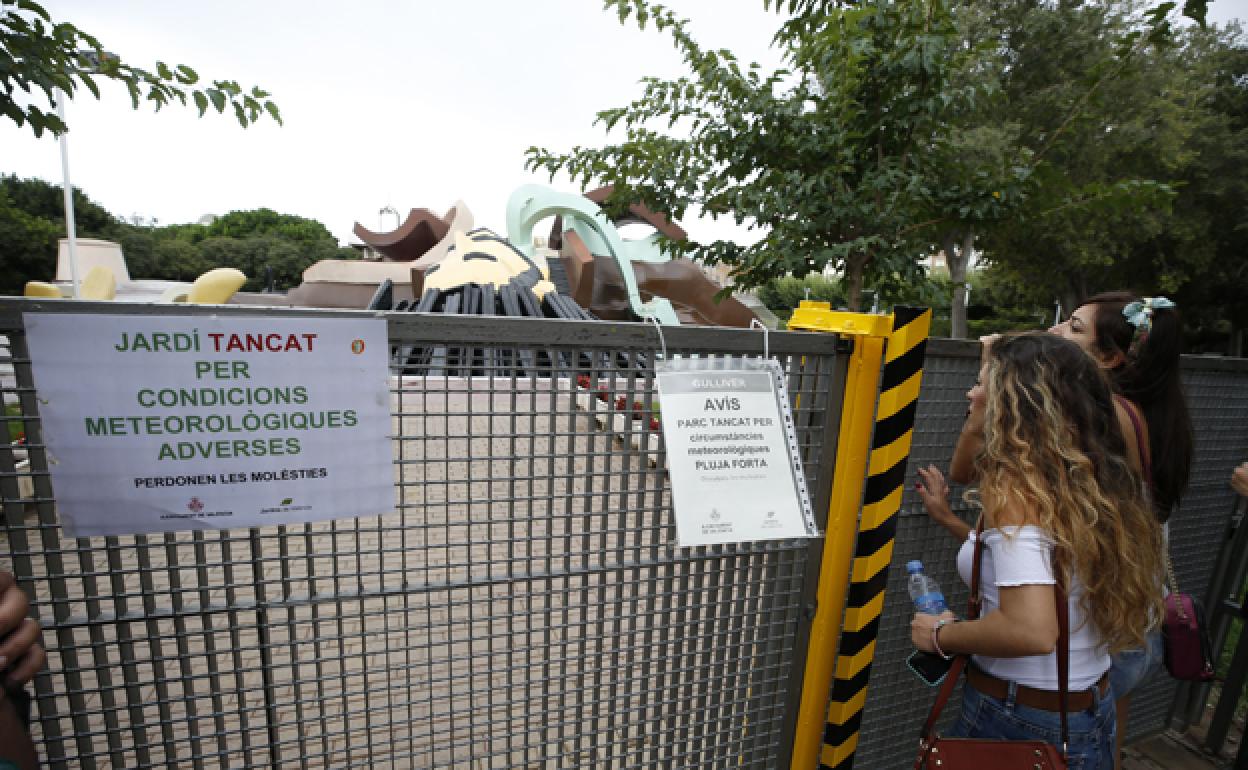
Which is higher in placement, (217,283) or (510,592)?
(510,592)

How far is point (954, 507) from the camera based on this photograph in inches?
89.4

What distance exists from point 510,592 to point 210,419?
742 millimetres

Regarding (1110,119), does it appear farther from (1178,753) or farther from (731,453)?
(731,453)

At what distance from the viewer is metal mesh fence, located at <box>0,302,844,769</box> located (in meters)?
1.21

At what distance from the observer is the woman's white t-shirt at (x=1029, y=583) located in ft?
4.76

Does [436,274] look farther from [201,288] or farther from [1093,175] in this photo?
[1093,175]

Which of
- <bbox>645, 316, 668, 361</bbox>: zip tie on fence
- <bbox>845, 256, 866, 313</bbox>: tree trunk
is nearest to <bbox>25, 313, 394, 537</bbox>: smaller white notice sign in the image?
<bbox>645, 316, 668, 361</bbox>: zip tie on fence

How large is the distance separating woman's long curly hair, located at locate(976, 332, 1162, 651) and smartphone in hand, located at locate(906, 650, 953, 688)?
375 mm

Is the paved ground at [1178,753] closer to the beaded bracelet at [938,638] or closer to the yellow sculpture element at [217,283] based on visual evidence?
the beaded bracelet at [938,638]

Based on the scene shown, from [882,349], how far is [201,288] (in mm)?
19742

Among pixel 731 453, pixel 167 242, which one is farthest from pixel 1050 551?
pixel 167 242

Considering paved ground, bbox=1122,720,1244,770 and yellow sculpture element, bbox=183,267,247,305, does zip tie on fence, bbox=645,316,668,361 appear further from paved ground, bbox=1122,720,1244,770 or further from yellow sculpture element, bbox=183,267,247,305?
yellow sculpture element, bbox=183,267,247,305

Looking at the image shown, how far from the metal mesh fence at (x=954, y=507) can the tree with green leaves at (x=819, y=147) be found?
1683 millimetres

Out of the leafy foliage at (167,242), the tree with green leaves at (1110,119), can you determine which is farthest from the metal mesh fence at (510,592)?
the leafy foliage at (167,242)
